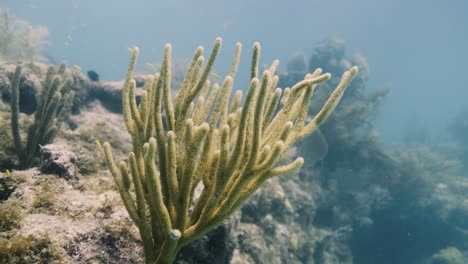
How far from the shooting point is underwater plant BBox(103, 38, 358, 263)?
6.68 ft

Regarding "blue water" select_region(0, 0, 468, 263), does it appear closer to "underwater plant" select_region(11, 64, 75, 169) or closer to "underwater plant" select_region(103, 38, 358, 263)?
"underwater plant" select_region(11, 64, 75, 169)

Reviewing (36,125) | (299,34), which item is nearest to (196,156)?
(36,125)

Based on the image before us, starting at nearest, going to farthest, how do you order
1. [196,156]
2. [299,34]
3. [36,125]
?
[196,156]
[36,125]
[299,34]

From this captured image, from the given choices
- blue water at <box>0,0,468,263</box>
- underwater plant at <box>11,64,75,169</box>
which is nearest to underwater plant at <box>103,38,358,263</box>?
underwater plant at <box>11,64,75,169</box>

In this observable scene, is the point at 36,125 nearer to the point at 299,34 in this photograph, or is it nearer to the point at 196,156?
the point at 196,156

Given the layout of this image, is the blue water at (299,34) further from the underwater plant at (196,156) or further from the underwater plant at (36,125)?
the underwater plant at (196,156)

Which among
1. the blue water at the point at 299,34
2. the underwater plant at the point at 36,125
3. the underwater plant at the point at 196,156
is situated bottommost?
the underwater plant at the point at 36,125

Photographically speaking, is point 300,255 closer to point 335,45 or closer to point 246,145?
point 246,145

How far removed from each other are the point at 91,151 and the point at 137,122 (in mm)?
3710

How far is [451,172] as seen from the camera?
65.4 feet

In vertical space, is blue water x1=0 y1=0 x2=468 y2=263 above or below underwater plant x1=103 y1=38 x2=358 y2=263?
above

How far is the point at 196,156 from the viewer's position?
7.06 ft

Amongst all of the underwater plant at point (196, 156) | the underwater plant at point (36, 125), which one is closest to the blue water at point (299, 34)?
the underwater plant at point (36, 125)

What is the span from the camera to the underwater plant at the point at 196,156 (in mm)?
2037
